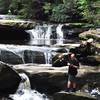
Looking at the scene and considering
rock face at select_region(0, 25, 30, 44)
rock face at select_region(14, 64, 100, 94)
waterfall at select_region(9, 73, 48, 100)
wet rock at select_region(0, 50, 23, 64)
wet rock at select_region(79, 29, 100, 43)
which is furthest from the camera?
rock face at select_region(0, 25, 30, 44)

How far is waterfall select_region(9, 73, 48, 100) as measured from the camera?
16.8 metres

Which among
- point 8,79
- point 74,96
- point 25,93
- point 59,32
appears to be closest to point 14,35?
point 59,32

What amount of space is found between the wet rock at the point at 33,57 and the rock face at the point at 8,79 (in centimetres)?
536

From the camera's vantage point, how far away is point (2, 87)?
57.0 feet

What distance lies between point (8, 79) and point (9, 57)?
5776 mm

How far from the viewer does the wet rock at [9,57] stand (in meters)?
22.9

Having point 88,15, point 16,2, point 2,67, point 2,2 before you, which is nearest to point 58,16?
point 88,15

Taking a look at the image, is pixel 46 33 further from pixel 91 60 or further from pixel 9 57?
pixel 91 60

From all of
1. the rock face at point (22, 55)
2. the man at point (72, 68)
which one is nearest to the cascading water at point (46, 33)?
the rock face at point (22, 55)

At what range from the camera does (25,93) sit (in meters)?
17.4

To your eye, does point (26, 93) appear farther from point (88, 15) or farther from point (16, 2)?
Result: point (16, 2)

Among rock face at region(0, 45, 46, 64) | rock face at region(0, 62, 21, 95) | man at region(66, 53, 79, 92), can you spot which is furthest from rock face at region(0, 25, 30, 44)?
man at region(66, 53, 79, 92)

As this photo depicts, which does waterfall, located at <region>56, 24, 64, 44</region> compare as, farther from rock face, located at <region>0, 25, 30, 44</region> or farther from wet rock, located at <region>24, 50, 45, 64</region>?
wet rock, located at <region>24, 50, 45, 64</region>

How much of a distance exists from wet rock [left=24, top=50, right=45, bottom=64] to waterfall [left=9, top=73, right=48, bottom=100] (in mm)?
4921
